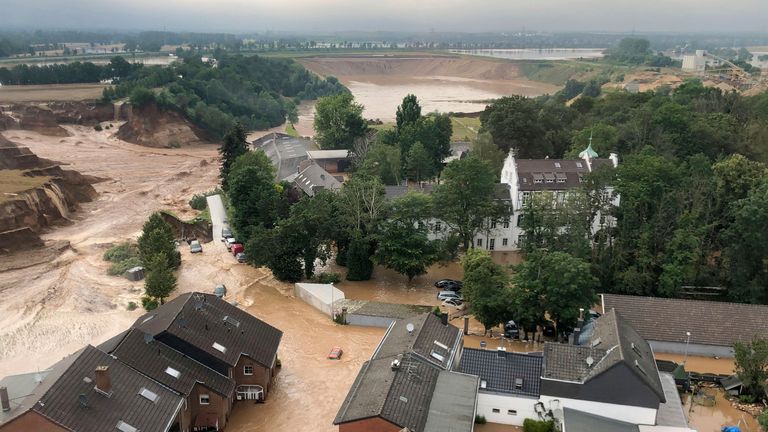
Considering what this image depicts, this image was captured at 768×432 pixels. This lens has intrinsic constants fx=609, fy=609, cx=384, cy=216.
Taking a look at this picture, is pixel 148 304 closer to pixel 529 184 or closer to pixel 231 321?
pixel 231 321

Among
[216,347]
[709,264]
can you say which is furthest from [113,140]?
[709,264]

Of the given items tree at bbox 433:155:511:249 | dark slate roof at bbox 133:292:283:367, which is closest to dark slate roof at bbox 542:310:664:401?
dark slate roof at bbox 133:292:283:367

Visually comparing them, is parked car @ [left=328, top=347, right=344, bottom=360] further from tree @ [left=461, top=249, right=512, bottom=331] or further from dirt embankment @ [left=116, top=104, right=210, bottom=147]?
dirt embankment @ [left=116, top=104, right=210, bottom=147]

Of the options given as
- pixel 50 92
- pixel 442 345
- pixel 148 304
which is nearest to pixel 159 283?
pixel 148 304

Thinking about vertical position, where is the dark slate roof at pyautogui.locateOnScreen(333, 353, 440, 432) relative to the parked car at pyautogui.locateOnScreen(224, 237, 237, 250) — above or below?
above

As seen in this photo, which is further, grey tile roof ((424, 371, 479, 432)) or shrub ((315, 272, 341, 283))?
shrub ((315, 272, 341, 283))

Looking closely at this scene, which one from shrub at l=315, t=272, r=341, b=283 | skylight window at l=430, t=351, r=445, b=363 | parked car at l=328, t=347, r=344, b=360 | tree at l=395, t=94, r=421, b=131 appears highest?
tree at l=395, t=94, r=421, b=131

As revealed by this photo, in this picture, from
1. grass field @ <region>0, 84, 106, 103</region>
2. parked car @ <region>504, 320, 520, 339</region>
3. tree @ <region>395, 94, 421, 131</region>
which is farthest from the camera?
grass field @ <region>0, 84, 106, 103</region>

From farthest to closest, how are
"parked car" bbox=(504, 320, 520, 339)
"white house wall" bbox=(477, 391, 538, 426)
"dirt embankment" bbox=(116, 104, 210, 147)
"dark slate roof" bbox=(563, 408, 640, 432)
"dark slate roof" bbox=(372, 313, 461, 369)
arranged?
"dirt embankment" bbox=(116, 104, 210, 147) < "parked car" bbox=(504, 320, 520, 339) < "dark slate roof" bbox=(372, 313, 461, 369) < "white house wall" bbox=(477, 391, 538, 426) < "dark slate roof" bbox=(563, 408, 640, 432)
